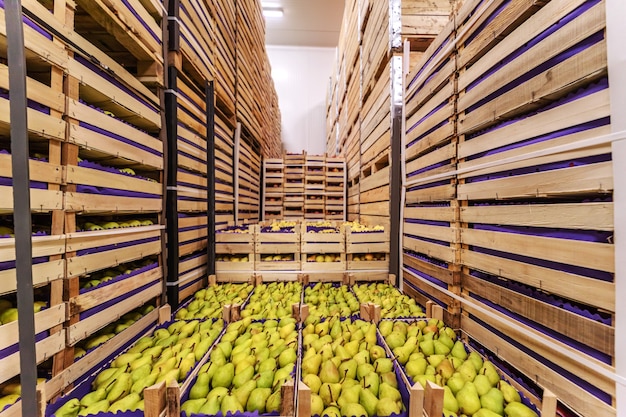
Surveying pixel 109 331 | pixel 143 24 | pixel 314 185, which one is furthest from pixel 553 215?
pixel 314 185

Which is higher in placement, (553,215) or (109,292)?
(553,215)

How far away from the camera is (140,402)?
162 cm

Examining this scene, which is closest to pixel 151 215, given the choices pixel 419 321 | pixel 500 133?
pixel 419 321

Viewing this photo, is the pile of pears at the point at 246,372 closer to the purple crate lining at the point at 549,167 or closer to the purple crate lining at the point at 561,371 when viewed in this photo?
the purple crate lining at the point at 561,371

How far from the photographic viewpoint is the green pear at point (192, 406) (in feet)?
5.16

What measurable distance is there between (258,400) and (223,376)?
31cm

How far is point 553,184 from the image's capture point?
1656mm

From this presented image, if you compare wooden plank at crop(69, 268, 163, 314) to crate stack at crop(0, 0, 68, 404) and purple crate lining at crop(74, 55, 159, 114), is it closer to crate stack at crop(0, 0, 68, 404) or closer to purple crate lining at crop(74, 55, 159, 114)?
crate stack at crop(0, 0, 68, 404)

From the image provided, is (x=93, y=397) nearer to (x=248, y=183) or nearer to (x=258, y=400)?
(x=258, y=400)

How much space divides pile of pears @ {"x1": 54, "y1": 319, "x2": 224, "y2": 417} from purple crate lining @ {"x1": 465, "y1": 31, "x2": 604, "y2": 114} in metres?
2.78

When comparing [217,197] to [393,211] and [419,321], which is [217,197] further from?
[419,321]

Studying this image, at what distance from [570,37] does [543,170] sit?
2.30ft

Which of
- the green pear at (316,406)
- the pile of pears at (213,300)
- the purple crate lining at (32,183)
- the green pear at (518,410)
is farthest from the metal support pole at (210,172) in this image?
the green pear at (518,410)

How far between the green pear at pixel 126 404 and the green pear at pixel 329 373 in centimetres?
105
